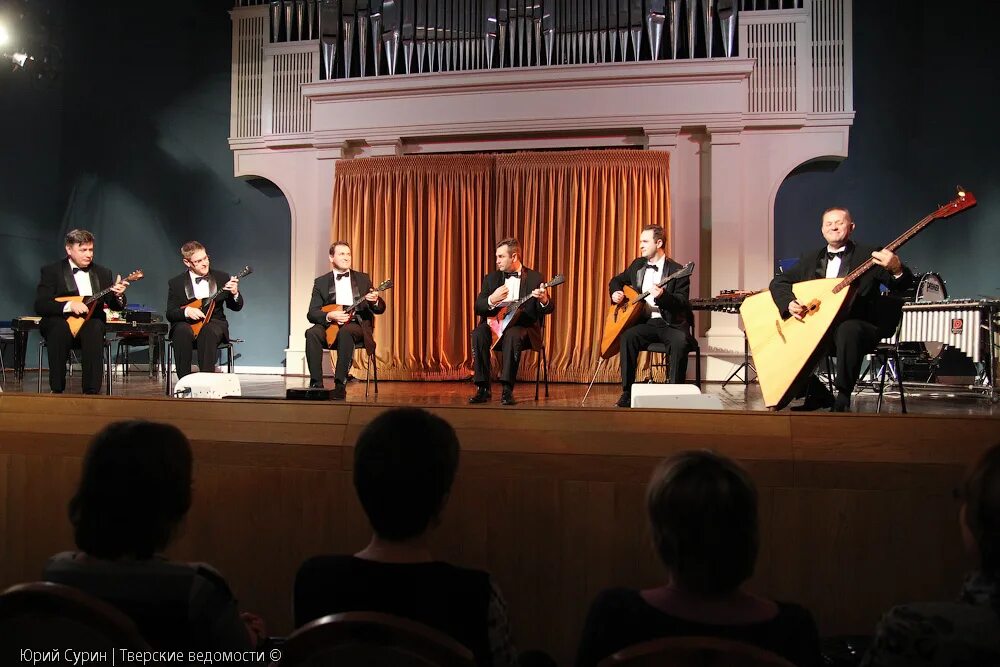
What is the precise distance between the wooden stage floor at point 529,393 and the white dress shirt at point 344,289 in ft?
2.41

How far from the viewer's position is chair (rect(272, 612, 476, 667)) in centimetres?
80

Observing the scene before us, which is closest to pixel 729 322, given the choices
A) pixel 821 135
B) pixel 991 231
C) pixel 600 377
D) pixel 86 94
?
pixel 600 377

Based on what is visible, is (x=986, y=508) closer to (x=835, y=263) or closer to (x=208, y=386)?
(x=835, y=263)

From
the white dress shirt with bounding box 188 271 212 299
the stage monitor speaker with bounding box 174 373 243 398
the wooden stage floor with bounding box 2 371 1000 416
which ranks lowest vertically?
the wooden stage floor with bounding box 2 371 1000 416

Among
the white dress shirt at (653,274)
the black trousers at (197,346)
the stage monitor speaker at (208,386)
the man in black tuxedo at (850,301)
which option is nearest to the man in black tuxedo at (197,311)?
the black trousers at (197,346)

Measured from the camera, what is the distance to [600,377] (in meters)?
6.77

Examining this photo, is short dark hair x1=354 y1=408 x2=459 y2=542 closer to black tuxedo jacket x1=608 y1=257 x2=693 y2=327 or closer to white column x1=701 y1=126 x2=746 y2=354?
black tuxedo jacket x1=608 y1=257 x2=693 y2=327

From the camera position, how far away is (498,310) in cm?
484

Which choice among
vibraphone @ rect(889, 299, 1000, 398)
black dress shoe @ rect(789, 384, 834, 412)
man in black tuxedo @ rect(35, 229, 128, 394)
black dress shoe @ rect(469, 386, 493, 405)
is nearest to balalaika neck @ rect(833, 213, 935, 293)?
black dress shoe @ rect(789, 384, 834, 412)

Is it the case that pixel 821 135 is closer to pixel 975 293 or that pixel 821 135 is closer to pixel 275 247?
pixel 975 293

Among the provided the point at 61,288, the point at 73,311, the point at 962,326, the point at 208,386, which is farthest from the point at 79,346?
the point at 962,326

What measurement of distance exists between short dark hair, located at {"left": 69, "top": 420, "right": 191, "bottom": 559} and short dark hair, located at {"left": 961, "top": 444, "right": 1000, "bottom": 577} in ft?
3.90

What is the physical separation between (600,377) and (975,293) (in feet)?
11.5

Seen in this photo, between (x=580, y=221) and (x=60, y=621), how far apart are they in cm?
628
